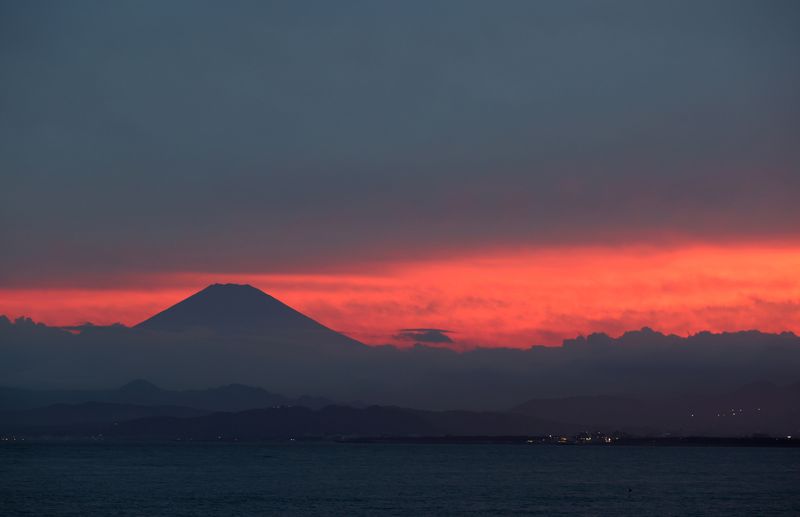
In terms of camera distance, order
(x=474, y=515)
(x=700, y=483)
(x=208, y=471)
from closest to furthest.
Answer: (x=474, y=515), (x=700, y=483), (x=208, y=471)

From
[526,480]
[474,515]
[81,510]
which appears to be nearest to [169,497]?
[81,510]

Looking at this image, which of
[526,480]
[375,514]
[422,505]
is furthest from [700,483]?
[375,514]

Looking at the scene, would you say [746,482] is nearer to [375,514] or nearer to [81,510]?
[375,514]

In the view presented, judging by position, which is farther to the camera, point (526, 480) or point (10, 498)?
point (526, 480)

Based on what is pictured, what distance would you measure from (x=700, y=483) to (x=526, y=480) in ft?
74.2

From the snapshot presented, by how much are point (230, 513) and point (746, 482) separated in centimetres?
7427

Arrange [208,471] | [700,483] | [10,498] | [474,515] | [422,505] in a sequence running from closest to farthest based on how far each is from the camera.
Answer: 1. [474,515]
2. [422,505]
3. [10,498]
4. [700,483]
5. [208,471]

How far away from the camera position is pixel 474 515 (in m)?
86.6

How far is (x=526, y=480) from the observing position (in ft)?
445

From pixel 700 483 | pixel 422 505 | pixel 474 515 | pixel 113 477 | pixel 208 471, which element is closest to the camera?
pixel 474 515

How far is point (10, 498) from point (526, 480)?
65891 millimetres

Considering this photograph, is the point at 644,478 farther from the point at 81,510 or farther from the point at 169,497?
the point at 81,510

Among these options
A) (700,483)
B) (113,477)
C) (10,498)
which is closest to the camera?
(10,498)

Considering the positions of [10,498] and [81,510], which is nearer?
[81,510]
